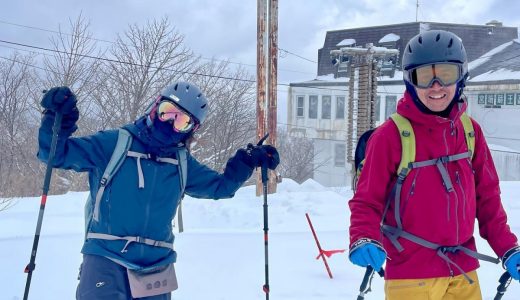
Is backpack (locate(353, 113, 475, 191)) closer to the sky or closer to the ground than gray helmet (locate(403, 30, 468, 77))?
closer to the ground

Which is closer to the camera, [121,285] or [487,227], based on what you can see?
[487,227]

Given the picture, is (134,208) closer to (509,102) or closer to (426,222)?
(426,222)

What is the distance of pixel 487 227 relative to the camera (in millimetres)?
2871

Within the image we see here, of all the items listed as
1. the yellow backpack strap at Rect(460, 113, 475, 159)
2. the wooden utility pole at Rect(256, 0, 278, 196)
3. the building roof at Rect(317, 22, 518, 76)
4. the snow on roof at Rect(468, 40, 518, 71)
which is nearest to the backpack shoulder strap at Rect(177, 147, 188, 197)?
the yellow backpack strap at Rect(460, 113, 475, 159)

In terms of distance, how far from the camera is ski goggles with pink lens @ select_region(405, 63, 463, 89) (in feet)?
9.05

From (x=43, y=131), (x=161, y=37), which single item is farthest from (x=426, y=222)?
(x=161, y=37)

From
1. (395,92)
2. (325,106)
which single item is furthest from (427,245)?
(325,106)

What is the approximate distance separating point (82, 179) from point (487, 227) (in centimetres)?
2506

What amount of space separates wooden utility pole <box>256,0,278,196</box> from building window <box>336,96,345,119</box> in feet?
68.5

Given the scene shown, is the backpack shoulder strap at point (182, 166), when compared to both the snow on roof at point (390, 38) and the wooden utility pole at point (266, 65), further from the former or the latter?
the snow on roof at point (390, 38)

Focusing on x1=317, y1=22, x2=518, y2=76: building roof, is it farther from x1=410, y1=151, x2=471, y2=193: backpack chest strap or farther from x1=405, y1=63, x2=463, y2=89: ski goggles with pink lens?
x1=410, y1=151, x2=471, y2=193: backpack chest strap

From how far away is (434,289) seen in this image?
264 centimetres

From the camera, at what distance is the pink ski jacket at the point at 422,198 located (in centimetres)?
263

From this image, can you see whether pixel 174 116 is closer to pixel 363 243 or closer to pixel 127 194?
pixel 127 194
